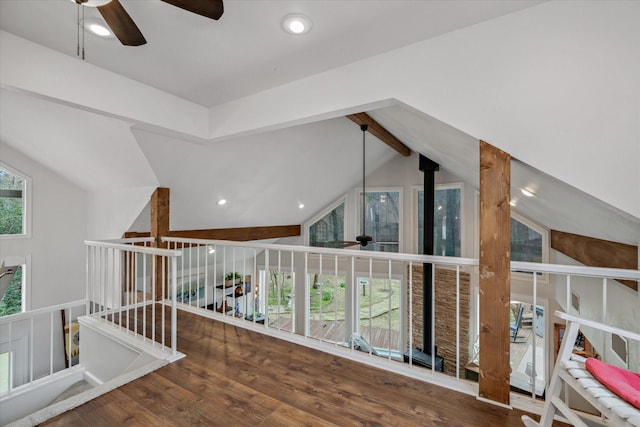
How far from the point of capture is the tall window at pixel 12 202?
190 inches

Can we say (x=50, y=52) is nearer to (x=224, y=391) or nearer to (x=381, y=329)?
(x=224, y=391)

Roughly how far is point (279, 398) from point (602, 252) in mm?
2784

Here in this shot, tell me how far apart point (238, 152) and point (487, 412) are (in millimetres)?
3646

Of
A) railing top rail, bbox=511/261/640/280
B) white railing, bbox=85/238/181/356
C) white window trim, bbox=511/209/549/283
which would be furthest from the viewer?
white window trim, bbox=511/209/549/283

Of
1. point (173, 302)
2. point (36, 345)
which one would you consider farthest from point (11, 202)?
point (173, 302)

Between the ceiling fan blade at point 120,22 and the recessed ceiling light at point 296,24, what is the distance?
0.83 m

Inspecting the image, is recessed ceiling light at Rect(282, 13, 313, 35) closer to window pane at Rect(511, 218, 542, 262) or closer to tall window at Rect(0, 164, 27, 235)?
window pane at Rect(511, 218, 542, 262)

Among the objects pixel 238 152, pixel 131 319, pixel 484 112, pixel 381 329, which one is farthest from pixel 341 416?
pixel 381 329

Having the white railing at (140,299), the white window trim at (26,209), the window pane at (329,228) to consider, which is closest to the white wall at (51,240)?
the white window trim at (26,209)

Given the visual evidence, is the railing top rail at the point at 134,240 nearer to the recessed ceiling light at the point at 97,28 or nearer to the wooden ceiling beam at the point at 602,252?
the recessed ceiling light at the point at 97,28

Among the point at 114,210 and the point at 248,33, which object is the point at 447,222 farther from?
the point at 114,210

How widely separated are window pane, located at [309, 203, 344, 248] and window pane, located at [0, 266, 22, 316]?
5.56 m

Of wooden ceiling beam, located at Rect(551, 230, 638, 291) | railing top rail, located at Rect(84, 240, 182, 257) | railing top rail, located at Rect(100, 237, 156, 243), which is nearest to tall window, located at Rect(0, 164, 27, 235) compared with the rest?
railing top rail, located at Rect(100, 237, 156, 243)

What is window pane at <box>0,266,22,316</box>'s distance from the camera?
4988 mm
